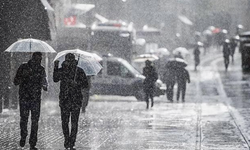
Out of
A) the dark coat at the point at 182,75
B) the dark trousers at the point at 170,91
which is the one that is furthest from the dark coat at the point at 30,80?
the dark trousers at the point at 170,91

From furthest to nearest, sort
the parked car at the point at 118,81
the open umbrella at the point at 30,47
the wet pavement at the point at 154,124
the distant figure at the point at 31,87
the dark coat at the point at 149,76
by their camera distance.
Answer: the parked car at the point at 118,81
the dark coat at the point at 149,76
the open umbrella at the point at 30,47
the wet pavement at the point at 154,124
the distant figure at the point at 31,87

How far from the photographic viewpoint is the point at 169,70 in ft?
99.3

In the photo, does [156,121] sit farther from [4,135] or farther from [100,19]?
[100,19]

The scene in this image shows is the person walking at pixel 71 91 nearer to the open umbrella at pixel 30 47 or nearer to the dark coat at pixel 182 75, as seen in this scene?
the open umbrella at pixel 30 47

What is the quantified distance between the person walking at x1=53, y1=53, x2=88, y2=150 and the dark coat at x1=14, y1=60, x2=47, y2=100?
0.37 m

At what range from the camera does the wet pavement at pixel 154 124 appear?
A: 52.7 ft

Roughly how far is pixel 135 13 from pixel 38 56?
2252 inches

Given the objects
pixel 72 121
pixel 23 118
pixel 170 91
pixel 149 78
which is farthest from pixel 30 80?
pixel 170 91

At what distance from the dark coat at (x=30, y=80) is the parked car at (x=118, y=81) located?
50.9ft

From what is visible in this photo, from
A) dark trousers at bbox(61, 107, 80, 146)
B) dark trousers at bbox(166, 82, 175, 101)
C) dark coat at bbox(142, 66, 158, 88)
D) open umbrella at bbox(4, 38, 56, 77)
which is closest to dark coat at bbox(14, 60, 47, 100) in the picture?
dark trousers at bbox(61, 107, 80, 146)

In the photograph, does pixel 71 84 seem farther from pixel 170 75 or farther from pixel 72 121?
pixel 170 75

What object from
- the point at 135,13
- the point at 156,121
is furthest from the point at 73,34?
the point at 135,13

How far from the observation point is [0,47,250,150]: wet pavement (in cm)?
1606

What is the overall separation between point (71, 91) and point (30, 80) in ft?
2.70
